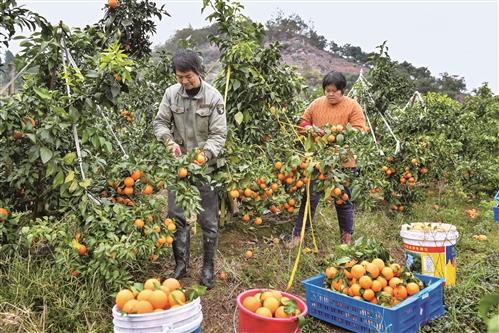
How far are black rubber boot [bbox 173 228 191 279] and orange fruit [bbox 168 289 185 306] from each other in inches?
45.3

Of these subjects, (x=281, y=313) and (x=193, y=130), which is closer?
(x=281, y=313)

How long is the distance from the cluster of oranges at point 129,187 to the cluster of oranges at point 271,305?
33.8 inches

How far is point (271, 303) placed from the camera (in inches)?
82.0

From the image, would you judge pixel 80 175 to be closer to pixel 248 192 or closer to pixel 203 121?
pixel 203 121

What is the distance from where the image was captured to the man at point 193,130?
2822mm

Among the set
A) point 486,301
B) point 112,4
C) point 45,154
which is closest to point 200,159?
point 45,154

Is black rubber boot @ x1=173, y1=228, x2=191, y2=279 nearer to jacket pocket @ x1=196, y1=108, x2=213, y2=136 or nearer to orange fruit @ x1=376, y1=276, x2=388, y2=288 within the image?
jacket pocket @ x1=196, y1=108, x2=213, y2=136

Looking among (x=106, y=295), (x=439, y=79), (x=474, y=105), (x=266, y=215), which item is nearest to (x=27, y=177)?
(x=106, y=295)

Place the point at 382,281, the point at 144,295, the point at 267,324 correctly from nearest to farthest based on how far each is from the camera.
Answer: the point at 144,295
the point at 267,324
the point at 382,281

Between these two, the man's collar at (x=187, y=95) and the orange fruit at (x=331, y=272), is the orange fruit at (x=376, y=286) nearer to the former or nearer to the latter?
the orange fruit at (x=331, y=272)

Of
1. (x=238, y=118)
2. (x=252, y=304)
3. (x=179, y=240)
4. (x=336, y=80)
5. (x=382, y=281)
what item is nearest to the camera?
(x=252, y=304)

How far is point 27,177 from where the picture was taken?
267 centimetres

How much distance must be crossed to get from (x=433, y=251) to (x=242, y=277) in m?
1.32

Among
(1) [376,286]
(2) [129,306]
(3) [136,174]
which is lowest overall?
(1) [376,286]
